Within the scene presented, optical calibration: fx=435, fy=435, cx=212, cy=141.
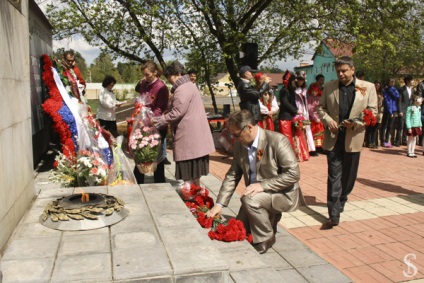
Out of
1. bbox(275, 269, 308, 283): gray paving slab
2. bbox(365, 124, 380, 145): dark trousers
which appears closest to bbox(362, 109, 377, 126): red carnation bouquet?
bbox(275, 269, 308, 283): gray paving slab

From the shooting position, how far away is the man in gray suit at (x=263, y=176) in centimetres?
386

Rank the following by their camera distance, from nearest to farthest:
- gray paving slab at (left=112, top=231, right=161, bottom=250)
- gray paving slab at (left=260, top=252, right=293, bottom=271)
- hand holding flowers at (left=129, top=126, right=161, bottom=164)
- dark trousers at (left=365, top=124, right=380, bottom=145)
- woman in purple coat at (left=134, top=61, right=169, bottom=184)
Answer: gray paving slab at (left=112, top=231, right=161, bottom=250) < gray paving slab at (left=260, top=252, right=293, bottom=271) < hand holding flowers at (left=129, top=126, right=161, bottom=164) < woman in purple coat at (left=134, top=61, right=169, bottom=184) < dark trousers at (left=365, top=124, right=380, bottom=145)

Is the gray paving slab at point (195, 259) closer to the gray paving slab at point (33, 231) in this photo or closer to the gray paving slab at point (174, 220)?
the gray paving slab at point (174, 220)

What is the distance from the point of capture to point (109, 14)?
10969 millimetres

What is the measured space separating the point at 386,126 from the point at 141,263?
32.5ft

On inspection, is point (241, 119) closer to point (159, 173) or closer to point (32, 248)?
point (32, 248)

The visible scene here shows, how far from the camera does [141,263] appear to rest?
274 cm

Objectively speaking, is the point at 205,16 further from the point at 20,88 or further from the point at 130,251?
the point at 130,251

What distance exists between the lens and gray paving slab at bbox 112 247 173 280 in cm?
260

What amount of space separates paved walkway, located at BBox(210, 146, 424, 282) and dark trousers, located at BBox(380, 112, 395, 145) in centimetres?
314

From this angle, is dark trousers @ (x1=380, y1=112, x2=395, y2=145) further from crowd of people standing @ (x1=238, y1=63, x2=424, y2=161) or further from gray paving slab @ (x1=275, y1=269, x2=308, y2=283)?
gray paving slab @ (x1=275, y1=269, x2=308, y2=283)

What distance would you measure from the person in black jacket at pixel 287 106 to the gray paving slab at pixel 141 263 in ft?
20.6

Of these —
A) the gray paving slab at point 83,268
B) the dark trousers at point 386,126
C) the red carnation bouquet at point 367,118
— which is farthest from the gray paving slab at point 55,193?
the dark trousers at point 386,126

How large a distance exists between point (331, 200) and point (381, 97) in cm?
698
